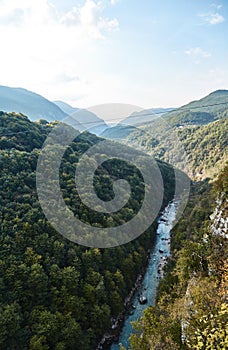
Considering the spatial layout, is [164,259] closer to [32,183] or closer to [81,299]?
[81,299]

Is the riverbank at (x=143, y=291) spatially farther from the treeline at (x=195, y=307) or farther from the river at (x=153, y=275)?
the treeline at (x=195, y=307)

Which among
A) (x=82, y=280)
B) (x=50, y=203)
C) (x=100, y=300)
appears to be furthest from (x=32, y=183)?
(x=100, y=300)

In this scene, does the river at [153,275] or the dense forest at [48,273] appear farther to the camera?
the river at [153,275]

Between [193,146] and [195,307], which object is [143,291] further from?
[193,146]

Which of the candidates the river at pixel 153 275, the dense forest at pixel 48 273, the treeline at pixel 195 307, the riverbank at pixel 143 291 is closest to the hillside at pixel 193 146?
the river at pixel 153 275

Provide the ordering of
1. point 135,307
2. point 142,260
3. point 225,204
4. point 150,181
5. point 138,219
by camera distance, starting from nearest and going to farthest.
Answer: point 225,204
point 135,307
point 142,260
point 138,219
point 150,181

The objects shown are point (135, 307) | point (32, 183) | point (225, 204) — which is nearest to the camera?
point (225, 204)

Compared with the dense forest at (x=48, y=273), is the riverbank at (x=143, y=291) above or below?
below

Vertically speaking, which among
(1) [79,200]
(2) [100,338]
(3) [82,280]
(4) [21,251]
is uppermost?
(1) [79,200]
